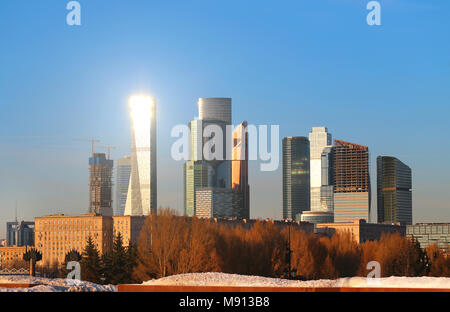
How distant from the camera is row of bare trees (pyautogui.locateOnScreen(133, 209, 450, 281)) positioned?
275ft

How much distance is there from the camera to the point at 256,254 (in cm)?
9981

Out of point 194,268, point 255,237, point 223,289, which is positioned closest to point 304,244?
point 255,237

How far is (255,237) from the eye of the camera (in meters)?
111

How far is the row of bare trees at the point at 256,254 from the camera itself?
275ft
